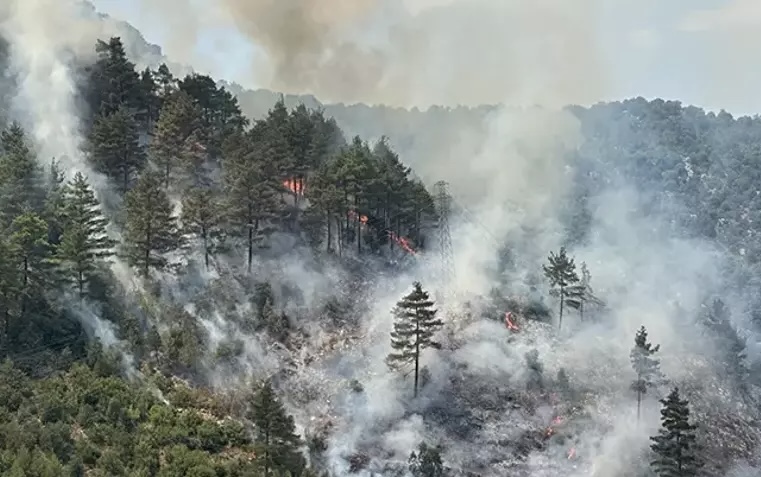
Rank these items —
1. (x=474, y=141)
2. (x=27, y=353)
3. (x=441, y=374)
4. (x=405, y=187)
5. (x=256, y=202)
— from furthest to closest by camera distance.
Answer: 1. (x=474, y=141)
2. (x=405, y=187)
3. (x=256, y=202)
4. (x=441, y=374)
5. (x=27, y=353)

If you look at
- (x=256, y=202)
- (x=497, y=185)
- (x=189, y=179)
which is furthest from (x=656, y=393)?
(x=497, y=185)

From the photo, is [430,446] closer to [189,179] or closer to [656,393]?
[656,393]

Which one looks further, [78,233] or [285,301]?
[285,301]

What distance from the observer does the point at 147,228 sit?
57125 millimetres

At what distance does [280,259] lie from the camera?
68.2 meters

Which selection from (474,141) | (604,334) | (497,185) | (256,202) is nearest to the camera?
(256,202)

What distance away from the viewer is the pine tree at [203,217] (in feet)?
202

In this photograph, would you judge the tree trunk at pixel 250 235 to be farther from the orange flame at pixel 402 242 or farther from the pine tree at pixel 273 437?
the pine tree at pixel 273 437

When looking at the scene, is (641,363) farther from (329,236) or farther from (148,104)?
(148,104)

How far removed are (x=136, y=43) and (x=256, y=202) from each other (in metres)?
75.1

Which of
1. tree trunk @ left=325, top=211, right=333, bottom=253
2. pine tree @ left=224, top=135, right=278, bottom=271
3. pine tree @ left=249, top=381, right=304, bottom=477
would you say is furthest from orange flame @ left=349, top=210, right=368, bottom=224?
pine tree @ left=249, top=381, right=304, bottom=477

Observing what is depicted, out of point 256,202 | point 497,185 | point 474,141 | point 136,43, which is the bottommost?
point 256,202

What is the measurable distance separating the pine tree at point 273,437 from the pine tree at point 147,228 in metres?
18.1

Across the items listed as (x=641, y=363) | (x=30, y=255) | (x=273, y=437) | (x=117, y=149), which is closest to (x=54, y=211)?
(x=30, y=255)
